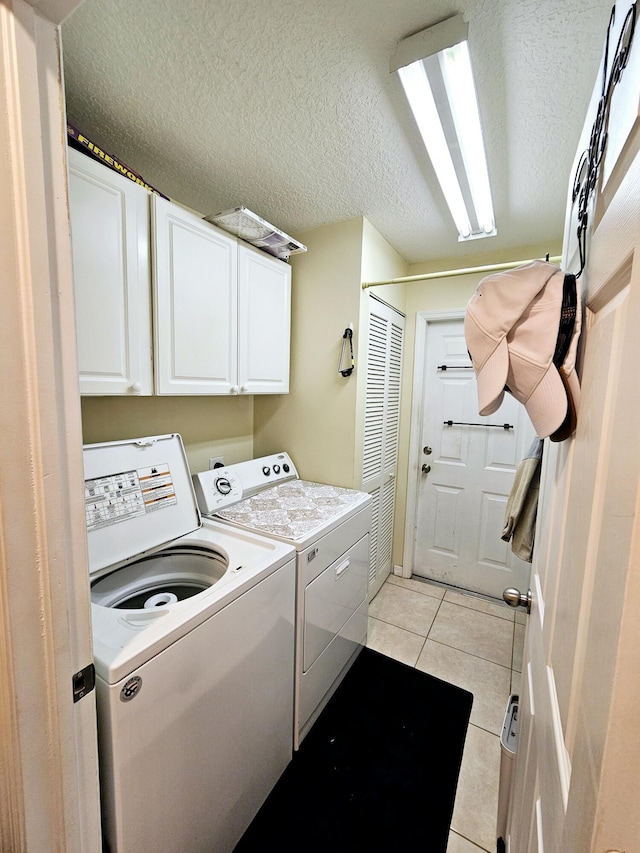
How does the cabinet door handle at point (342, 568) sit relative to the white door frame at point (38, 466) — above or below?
below

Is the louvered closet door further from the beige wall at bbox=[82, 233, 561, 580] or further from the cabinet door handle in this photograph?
the cabinet door handle

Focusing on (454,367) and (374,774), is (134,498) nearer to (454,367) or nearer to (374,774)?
(374,774)

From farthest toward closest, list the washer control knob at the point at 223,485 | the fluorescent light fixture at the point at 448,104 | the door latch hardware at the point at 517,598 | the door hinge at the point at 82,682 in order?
the washer control knob at the point at 223,485, the door latch hardware at the point at 517,598, the fluorescent light fixture at the point at 448,104, the door hinge at the point at 82,682

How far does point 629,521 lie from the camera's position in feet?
0.92

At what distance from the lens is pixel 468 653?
82.0 inches

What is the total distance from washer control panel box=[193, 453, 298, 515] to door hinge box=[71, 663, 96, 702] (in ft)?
3.29

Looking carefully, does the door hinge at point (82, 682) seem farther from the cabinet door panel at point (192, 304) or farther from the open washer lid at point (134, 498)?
the cabinet door panel at point (192, 304)

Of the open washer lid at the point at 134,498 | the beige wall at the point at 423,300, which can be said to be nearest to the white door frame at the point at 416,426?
the beige wall at the point at 423,300

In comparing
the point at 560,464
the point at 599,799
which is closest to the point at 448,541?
the point at 560,464

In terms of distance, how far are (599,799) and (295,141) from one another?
1.84m

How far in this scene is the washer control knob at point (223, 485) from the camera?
1781mm

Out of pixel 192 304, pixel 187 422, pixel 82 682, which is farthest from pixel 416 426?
pixel 82 682

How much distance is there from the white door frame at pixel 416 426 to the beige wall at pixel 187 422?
1275 millimetres

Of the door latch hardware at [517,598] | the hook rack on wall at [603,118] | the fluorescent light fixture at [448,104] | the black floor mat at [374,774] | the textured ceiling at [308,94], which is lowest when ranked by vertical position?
the black floor mat at [374,774]
